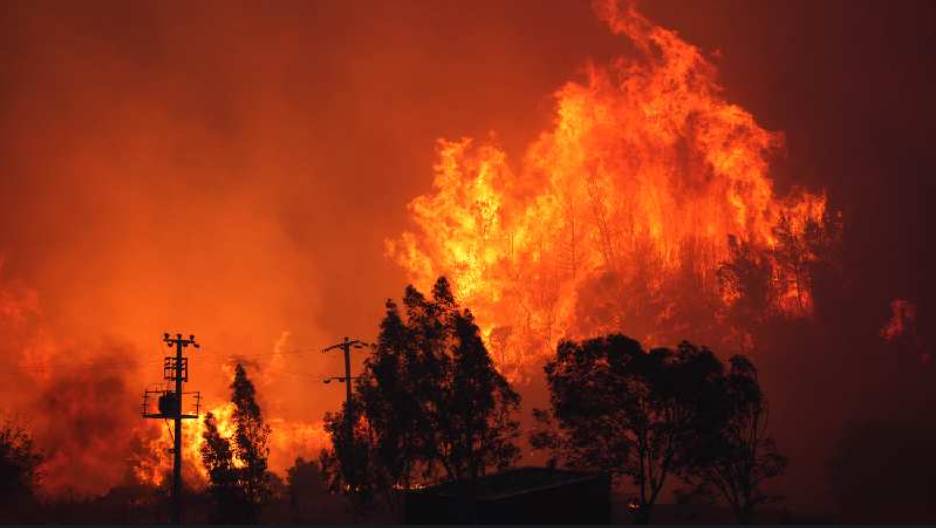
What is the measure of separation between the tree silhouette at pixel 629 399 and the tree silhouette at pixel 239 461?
25.1 metres

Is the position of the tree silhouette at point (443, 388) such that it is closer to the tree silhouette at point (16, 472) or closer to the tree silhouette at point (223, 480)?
the tree silhouette at point (223, 480)

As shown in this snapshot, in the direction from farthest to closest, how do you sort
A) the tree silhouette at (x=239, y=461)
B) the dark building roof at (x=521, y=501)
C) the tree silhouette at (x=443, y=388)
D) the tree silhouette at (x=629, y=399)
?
the tree silhouette at (x=239, y=461) < the tree silhouette at (x=629, y=399) < the tree silhouette at (x=443, y=388) < the dark building roof at (x=521, y=501)

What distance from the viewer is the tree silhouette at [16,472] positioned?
6873cm

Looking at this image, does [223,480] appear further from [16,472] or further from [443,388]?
[16,472]

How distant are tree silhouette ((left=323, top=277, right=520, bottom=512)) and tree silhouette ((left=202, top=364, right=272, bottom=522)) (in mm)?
19649

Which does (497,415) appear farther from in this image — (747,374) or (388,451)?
(747,374)

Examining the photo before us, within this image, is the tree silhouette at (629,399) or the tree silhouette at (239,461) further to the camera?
the tree silhouette at (239,461)

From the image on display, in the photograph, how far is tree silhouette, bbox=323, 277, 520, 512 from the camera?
1634 inches

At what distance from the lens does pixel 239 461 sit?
189ft

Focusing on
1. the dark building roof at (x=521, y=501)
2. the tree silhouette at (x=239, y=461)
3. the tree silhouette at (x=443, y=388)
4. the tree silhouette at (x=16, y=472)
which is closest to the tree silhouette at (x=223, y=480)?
the tree silhouette at (x=239, y=461)

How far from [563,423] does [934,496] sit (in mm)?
82937

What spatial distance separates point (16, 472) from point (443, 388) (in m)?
54.0

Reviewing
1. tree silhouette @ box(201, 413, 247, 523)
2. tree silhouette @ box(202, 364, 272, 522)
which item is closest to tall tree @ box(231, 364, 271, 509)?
tree silhouette @ box(202, 364, 272, 522)

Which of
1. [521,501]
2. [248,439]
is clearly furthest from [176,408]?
[521,501]
